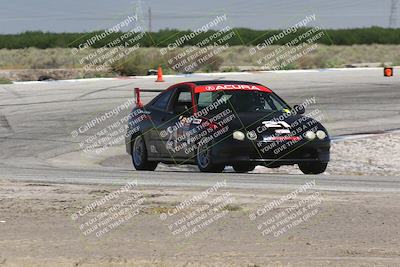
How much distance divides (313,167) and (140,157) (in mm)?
2710

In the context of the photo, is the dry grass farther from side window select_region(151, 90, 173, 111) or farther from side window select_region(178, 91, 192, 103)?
side window select_region(178, 91, 192, 103)

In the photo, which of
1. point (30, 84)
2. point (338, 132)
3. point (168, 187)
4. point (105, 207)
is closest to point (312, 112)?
point (338, 132)

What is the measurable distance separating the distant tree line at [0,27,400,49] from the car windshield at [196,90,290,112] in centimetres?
5915

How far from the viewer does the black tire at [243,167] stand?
13522 mm

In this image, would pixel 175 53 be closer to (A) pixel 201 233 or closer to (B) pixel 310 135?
(B) pixel 310 135

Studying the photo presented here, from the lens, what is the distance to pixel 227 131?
13.1m

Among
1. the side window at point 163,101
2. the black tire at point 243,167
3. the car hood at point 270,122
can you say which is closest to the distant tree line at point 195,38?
the side window at point 163,101

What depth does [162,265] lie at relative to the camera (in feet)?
22.2

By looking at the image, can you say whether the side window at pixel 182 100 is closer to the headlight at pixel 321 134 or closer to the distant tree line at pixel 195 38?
the headlight at pixel 321 134

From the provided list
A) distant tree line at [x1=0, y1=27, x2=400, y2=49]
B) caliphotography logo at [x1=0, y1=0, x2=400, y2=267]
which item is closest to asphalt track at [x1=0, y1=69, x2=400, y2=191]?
caliphotography logo at [x1=0, y1=0, x2=400, y2=267]

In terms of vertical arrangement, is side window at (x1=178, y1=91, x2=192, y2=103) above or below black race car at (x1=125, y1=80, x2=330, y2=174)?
above

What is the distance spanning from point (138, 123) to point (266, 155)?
106 inches

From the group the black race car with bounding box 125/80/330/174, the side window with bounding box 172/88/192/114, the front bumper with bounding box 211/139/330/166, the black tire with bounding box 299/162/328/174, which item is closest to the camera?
the front bumper with bounding box 211/139/330/166

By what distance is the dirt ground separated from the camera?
7.07 meters
